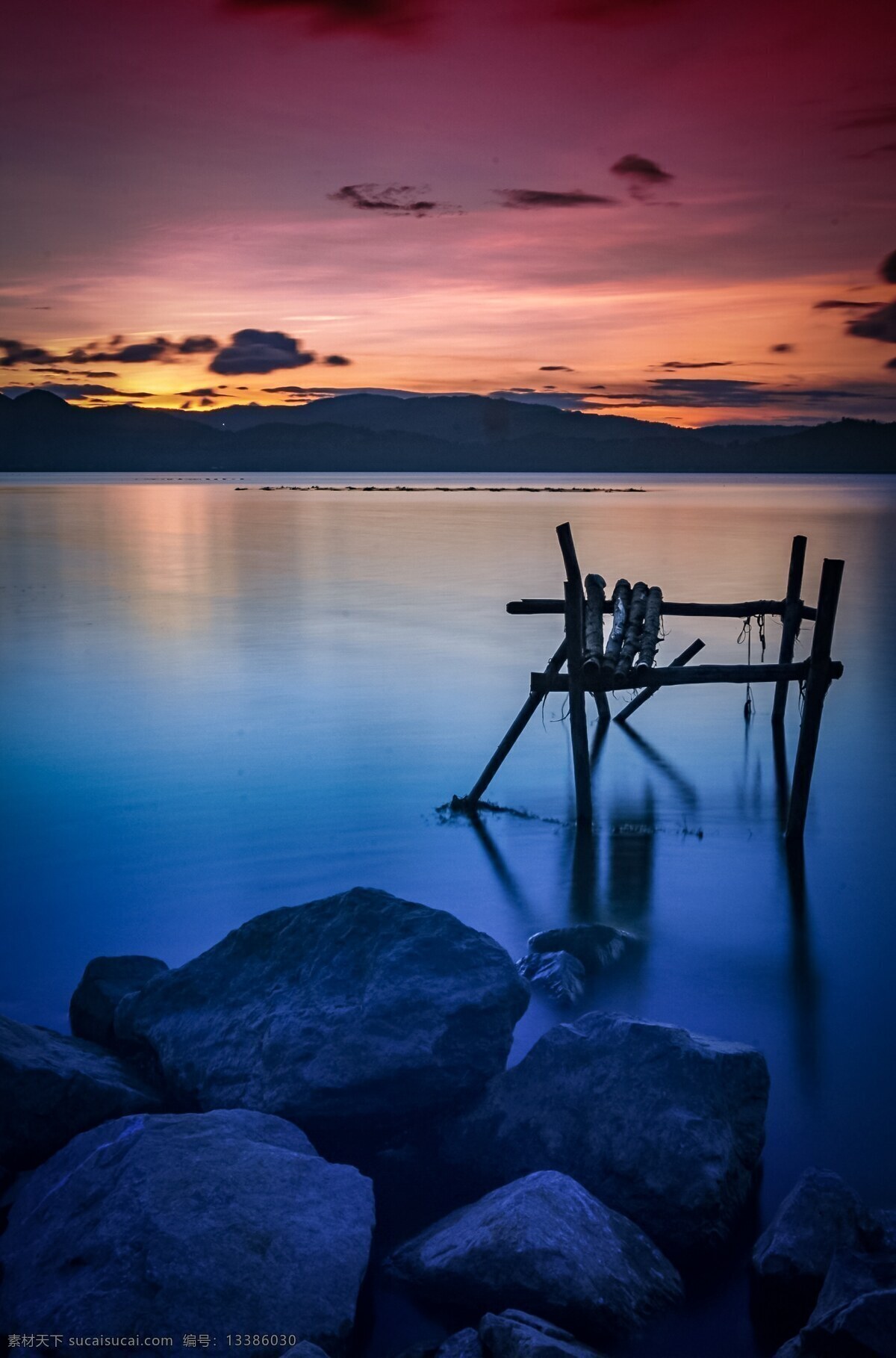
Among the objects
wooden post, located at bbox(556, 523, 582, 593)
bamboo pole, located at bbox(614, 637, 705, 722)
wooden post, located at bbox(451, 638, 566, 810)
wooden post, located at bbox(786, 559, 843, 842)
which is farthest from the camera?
bamboo pole, located at bbox(614, 637, 705, 722)

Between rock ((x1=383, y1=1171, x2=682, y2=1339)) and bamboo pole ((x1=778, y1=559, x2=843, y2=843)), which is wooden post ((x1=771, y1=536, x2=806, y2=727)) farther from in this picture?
rock ((x1=383, y1=1171, x2=682, y2=1339))

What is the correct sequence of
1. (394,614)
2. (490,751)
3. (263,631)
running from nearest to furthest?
1. (490,751)
2. (263,631)
3. (394,614)

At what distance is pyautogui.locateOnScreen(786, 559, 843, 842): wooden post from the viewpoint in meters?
10.5

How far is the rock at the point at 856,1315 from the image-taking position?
399 centimetres

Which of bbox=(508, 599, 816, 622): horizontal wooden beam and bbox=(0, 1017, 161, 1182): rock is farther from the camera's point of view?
bbox=(508, 599, 816, 622): horizontal wooden beam

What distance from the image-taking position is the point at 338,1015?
6.18m

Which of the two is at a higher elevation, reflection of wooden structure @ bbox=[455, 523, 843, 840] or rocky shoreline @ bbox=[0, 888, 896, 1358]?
reflection of wooden structure @ bbox=[455, 523, 843, 840]

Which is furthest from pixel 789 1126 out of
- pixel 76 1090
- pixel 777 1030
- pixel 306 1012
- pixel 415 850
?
pixel 415 850

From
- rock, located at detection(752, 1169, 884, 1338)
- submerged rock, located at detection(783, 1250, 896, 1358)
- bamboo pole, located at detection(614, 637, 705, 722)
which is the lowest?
rock, located at detection(752, 1169, 884, 1338)

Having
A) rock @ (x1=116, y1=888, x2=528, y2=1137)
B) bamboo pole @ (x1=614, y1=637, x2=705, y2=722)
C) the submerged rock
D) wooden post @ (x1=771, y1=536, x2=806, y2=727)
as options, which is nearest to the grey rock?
the submerged rock

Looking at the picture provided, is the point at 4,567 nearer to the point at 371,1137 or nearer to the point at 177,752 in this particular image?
the point at 177,752

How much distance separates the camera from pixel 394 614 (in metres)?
30.6

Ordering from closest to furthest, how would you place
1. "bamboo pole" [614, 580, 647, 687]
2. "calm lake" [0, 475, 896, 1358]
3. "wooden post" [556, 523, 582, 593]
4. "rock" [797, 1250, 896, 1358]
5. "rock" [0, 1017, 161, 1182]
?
"rock" [797, 1250, 896, 1358]
"rock" [0, 1017, 161, 1182]
"calm lake" [0, 475, 896, 1358]
"wooden post" [556, 523, 582, 593]
"bamboo pole" [614, 580, 647, 687]

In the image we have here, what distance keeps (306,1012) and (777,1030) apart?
11.2 feet
